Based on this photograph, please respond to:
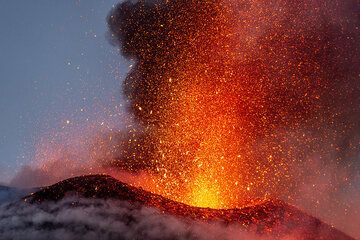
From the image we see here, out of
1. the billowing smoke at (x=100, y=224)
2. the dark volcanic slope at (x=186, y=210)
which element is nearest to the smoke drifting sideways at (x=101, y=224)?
the billowing smoke at (x=100, y=224)

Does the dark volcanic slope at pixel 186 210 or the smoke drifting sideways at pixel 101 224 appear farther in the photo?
the dark volcanic slope at pixel 186 210

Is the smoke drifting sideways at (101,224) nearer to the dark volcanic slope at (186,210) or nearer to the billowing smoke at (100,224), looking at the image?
the billowing smoke at (100,224)

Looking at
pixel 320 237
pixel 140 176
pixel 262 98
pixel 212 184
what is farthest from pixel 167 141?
pixel 320 237

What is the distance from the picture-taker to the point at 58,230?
38.2 ft

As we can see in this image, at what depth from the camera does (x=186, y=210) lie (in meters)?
12.7

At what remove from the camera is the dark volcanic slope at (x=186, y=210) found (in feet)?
41.4

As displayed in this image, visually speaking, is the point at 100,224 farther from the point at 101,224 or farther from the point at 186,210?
the point at 186,210

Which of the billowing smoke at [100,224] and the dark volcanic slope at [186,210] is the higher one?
the dark volcanic slope at [186,210]

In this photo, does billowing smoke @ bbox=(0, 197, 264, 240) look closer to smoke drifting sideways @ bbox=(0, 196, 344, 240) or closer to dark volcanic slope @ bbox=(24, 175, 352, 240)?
smoke drifting sideways @ bbox=(0, 196, 344, 240)

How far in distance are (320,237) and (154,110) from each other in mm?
27139

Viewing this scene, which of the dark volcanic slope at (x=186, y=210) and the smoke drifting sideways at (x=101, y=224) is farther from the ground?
the dark volcanic slope at (x=186, y=210)

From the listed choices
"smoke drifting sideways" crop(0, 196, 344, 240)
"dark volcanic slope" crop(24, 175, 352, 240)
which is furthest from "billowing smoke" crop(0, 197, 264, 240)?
"dark volcanic slope" crop(24, 175, 352, 240)

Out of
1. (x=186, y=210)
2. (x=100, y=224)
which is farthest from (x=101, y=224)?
(x=186, y=210)

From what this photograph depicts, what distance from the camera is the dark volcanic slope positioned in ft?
41.4
